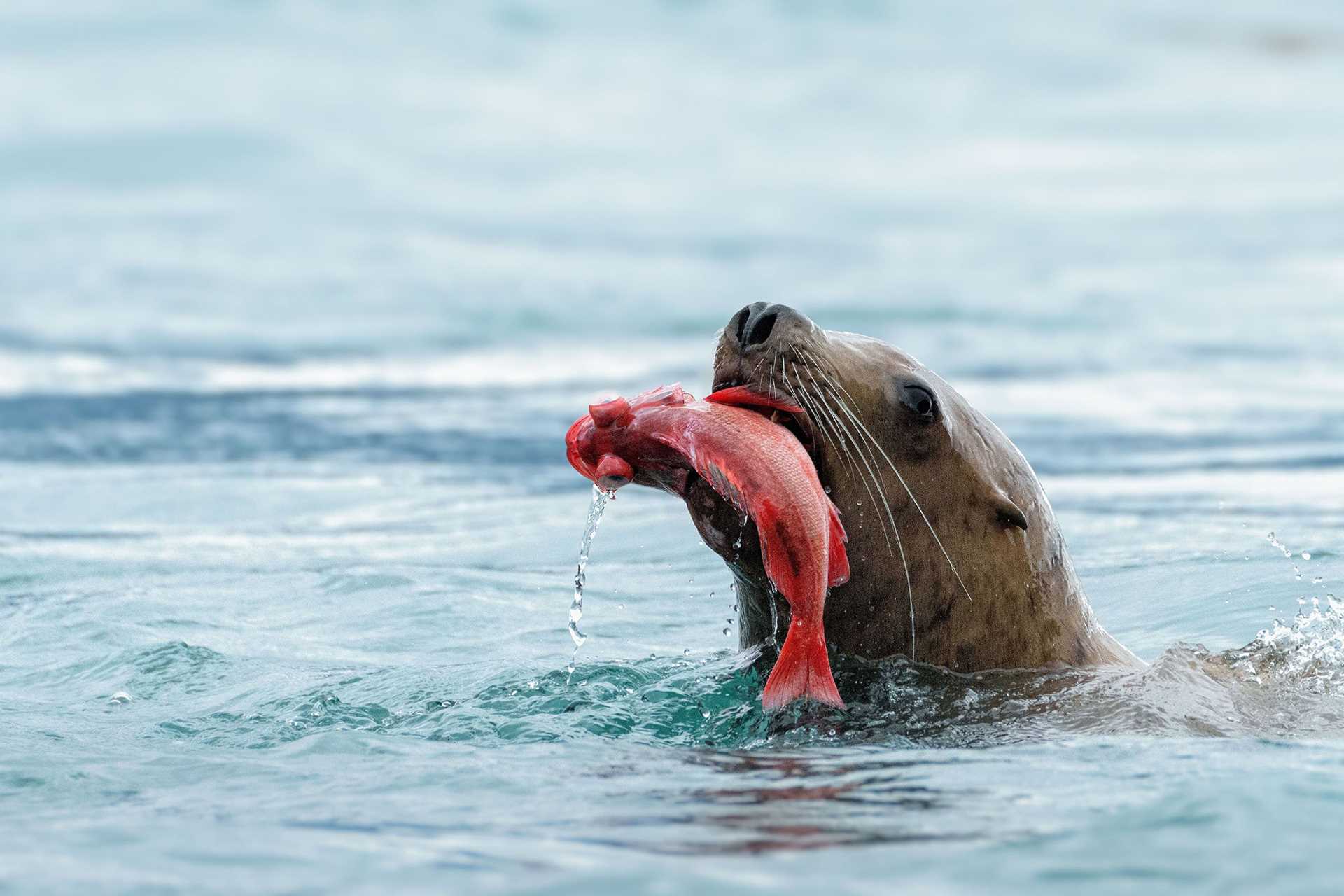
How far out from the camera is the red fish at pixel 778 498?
4.63 metres

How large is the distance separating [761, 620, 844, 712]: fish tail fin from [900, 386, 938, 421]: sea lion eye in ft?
2.51

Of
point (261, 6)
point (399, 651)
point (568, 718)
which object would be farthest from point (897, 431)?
point (261, 6)

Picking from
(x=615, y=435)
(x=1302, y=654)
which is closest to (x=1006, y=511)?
(x=615, y=435)

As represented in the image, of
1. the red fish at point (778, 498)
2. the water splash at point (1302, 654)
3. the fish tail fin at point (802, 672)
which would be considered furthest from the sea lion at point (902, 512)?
the water splash at point (1302, 654)

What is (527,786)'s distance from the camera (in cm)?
432

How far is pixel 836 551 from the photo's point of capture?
15.9 feet

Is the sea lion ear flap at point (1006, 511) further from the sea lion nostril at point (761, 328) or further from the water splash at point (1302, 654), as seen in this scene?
the water splash at point (1302, 654)

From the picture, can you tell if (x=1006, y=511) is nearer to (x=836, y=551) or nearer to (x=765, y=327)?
(x=836, y=551)

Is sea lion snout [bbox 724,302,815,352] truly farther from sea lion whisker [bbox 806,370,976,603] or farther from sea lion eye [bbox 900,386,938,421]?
sea lion eye [bbox 900,386,938,421]

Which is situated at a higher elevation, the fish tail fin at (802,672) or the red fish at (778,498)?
the red fish at (778,498)

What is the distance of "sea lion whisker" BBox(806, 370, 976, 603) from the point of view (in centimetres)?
505

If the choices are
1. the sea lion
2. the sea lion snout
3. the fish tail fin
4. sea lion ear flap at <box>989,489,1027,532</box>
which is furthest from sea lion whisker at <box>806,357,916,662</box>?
the fish tail fin

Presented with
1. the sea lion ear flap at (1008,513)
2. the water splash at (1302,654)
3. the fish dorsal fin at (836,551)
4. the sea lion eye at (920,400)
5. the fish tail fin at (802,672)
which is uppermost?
the sea lion eye at (920,400)

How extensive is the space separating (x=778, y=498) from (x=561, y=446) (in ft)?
28.9
